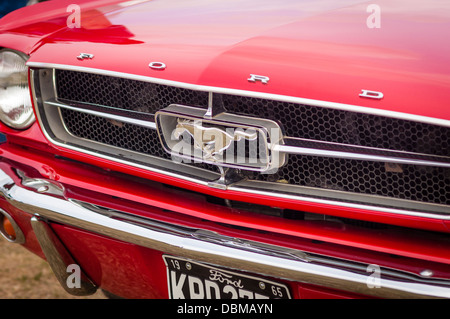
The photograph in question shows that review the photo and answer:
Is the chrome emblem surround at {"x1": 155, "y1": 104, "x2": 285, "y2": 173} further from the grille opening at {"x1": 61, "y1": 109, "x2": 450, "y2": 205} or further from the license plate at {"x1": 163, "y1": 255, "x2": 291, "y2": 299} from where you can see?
the license plate at {"x1": 163, "y1": 255, "x2": 291, "y2": 299}

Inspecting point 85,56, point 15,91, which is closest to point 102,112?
point 85,56

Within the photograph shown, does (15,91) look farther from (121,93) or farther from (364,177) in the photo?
(364,177)

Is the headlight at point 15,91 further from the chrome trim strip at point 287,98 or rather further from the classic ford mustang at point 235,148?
the chrome trim strip at point 287,98

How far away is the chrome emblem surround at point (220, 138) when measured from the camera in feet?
5.51

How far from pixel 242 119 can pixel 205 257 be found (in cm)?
44

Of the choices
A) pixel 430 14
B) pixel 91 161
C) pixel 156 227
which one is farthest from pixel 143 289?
pixel 430 14

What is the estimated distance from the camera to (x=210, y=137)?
1.76 m

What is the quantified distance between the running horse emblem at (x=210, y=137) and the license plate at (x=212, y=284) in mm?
375

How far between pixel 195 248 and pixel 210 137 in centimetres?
35

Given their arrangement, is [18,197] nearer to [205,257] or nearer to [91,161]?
[91,161]

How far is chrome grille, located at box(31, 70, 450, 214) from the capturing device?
1.56m

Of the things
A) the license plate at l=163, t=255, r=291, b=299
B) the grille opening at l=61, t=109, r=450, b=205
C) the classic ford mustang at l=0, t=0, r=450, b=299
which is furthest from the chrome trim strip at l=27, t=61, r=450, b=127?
the license plate at l=163, t=255, r=291, b=299

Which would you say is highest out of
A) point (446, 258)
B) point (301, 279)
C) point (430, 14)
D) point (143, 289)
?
point (430, 14)

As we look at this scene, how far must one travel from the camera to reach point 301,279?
164cm
